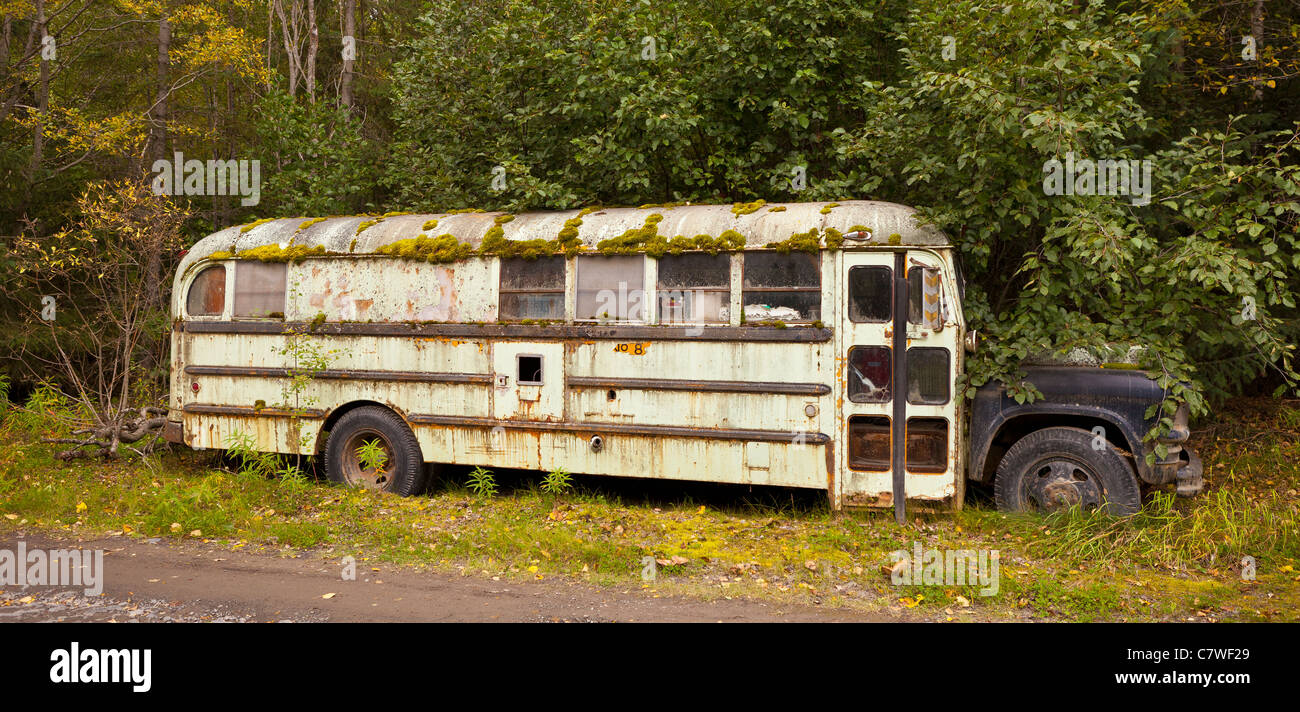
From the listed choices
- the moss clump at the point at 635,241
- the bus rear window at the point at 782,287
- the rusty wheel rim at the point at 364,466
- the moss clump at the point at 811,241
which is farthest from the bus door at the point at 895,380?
the rusty wheel rim at the point at 364,466

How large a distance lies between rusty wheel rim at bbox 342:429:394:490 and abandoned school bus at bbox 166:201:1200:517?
22mm

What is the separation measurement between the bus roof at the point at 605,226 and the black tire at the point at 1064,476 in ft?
5.93

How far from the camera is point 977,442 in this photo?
270 inches

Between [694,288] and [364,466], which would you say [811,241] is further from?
[364,466]

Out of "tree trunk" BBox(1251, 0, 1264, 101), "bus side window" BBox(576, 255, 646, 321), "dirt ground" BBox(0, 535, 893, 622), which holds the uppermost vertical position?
"tree trunk" BBox(1251, 0, 1264, 101)

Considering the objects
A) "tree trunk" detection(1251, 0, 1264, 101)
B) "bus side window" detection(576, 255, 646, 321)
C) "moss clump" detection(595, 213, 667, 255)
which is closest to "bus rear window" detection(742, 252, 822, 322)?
"moss clump" detection(595, 213, 667, 255)

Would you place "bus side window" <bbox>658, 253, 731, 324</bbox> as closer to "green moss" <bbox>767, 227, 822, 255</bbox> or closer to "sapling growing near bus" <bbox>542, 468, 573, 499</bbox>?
"green moss" <bbox>767, 227, 822, 255</bbox>

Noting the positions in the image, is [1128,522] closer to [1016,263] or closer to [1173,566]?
[1173,566]

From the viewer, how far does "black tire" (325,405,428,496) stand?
805 centimetres

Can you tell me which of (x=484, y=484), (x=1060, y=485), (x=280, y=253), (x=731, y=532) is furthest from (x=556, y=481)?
(x=1060, y=485)

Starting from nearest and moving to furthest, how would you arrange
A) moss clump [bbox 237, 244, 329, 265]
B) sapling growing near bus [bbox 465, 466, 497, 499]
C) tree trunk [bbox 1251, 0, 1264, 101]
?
sapling growing near bus [bbox 465, 466, 497, 499] → moss clump [bbox 237, 244, 329, 265] → tree trunk [bbox 1251, 0, 1264, 101]

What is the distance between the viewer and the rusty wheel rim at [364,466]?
8.19 meters

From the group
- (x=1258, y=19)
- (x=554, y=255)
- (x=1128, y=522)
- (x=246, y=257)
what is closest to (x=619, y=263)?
(x=554, y=255)

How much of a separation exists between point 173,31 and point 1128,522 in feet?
62.2
